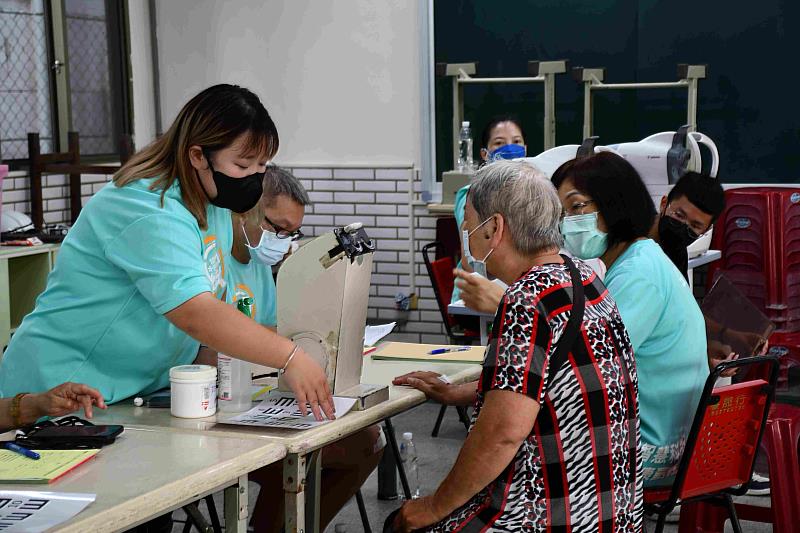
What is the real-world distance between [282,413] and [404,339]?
435 cm

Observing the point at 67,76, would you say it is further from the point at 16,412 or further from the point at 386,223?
the point at 16,412

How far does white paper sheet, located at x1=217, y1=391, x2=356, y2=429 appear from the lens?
7.75ft

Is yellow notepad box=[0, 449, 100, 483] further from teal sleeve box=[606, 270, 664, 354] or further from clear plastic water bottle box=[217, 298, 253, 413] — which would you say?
teal sleeve box=[606, 270, 664, 354]

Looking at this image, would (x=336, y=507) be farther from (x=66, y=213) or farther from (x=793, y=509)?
(x=66, y=213)

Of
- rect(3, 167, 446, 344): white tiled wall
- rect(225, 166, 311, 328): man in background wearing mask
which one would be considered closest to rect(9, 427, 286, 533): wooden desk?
rect(225, 166, 311, 328): man in background wearing mask

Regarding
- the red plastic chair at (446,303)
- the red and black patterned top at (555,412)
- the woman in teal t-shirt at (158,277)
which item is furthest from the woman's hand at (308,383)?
the red plastic chair at (446,303)

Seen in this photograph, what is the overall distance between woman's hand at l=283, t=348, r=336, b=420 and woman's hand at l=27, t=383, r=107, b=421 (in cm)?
43

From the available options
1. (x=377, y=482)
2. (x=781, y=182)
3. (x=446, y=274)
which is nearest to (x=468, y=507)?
(x=377, y=482)

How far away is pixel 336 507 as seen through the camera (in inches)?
123

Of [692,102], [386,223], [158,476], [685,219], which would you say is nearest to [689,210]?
[685,219]

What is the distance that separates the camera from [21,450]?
2.07 m

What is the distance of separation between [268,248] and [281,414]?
0.90 meters

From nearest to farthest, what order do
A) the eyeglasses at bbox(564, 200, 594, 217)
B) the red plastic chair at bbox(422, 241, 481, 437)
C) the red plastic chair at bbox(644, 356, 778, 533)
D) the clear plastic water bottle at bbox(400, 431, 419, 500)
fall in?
the red plastic chair at bbox(644, 356, 778, 533)
the eyeglasses at bbox(564, 200, 594, 217)
the clear plastic water bottle at bbox(400, 431, 419, 500)
the red plastic chair at bbox(422, 241, 481, 437)

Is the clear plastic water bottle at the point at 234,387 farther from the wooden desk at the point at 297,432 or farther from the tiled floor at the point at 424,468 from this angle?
the tiled floor at the point at 424,468
